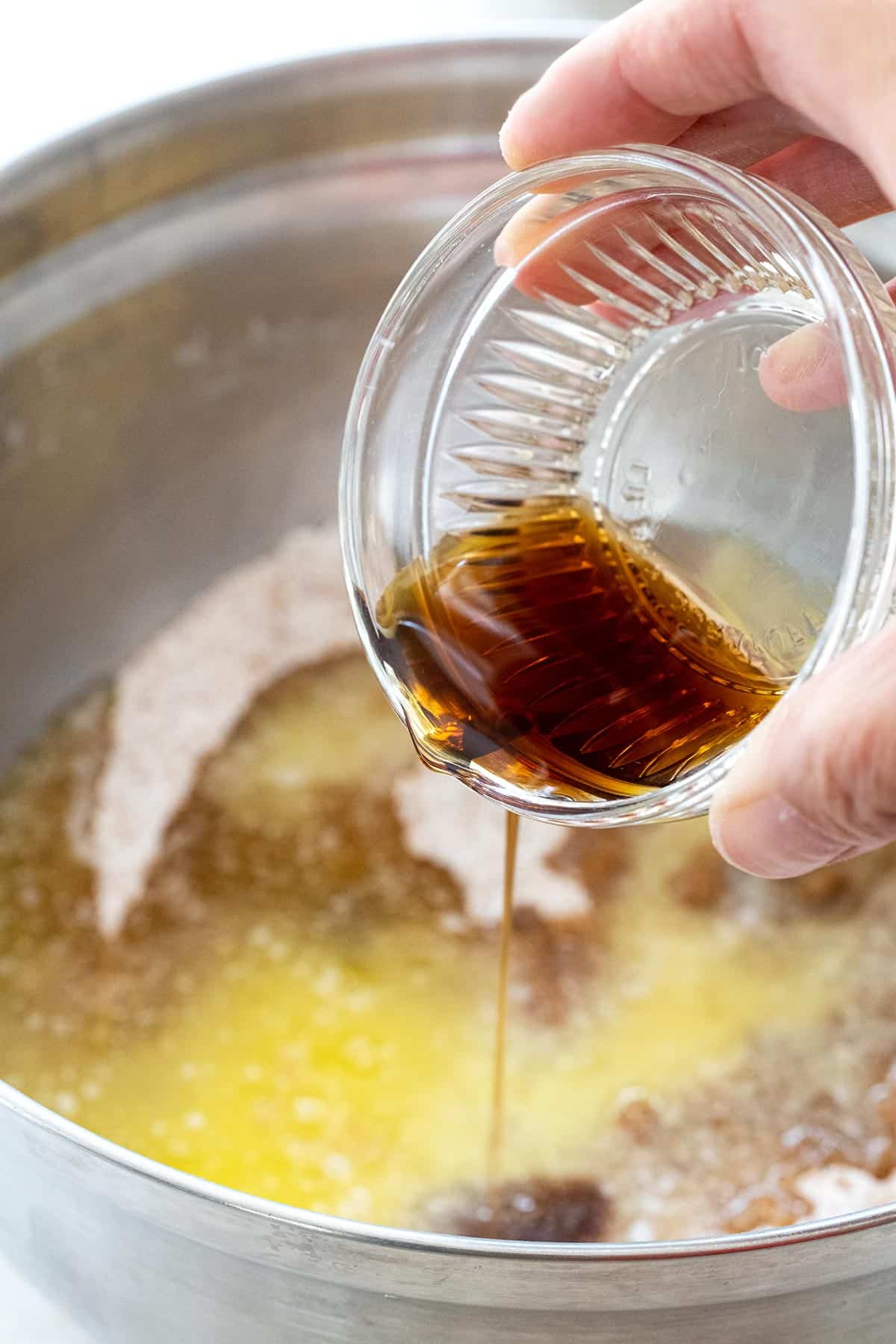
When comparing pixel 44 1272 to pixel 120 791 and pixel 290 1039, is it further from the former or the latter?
pixel 120 791

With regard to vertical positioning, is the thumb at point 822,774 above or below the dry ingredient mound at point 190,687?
below

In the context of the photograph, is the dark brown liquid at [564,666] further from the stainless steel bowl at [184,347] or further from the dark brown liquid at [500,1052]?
the stainless steel bowl at [184,347]

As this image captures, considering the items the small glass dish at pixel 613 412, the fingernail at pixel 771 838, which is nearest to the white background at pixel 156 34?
the small glass dish at pixel 613 412

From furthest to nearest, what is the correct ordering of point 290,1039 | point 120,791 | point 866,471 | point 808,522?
point 120,791, point 290,1039, point 808,522, point 866,471

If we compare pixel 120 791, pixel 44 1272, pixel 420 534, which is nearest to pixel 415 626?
pixel 420 534

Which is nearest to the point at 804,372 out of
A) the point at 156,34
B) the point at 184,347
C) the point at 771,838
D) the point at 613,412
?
the point at 613,412

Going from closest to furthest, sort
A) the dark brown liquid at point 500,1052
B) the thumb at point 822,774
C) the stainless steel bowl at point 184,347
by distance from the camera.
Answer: the thumb at point 822,774
the stainless steel bowl at point 184,347
the dark brown liquid at point 500,1052

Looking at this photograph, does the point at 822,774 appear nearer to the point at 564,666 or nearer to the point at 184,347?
the point at 564,666
